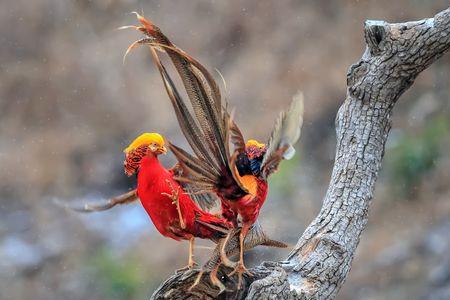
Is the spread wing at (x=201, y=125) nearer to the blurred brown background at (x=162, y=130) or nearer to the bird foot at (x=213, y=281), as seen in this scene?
the bird foot at (x=213, y=281)

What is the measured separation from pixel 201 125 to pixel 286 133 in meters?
0.18

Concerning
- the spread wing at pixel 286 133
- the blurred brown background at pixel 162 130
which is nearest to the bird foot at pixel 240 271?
the spread wing at pixel 286 133

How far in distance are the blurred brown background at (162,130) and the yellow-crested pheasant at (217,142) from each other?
9.22ft

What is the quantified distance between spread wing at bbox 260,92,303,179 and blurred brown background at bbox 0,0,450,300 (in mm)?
2889

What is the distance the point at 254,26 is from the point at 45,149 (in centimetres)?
156

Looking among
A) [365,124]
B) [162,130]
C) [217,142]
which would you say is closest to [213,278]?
[217,142]

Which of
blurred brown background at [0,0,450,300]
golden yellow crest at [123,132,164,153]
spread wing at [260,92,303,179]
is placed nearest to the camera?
spread wing at [260,92,303,179]

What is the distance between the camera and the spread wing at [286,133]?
1.66m

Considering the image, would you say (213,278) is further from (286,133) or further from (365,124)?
(365,124)

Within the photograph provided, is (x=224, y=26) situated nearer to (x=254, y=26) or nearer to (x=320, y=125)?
(x=254, y=26)

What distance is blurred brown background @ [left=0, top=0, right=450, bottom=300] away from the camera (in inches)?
185

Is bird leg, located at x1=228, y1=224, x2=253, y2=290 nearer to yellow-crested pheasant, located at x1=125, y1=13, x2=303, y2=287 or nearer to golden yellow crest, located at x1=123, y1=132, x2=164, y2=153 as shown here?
yellow-crested pheasant, located at x1=125, y1=13, x2=303, y2=287

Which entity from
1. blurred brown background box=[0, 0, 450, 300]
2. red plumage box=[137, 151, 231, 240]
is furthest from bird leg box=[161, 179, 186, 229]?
blurred brown background box=[0, 0, 450, 300]

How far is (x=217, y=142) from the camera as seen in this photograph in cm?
170
